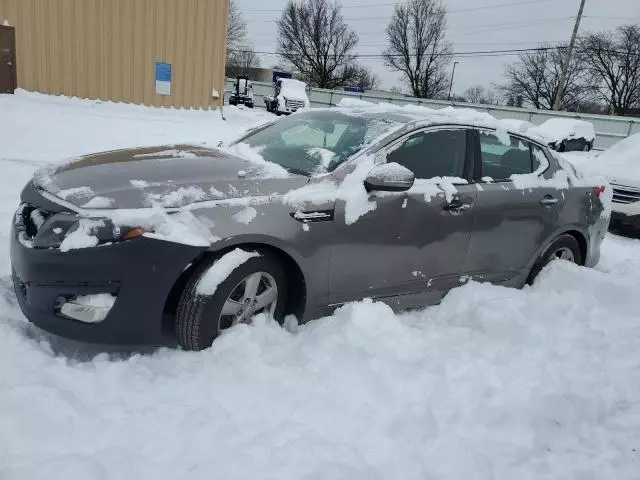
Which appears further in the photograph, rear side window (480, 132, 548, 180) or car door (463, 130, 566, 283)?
rear side window (480, 132, 548, 180)

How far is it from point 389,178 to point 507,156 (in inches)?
62.3

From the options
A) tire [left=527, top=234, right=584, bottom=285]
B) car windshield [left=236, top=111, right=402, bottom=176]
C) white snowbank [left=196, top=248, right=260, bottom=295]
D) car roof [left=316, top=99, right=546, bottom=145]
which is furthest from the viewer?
tire [left=527, top=234, right=584, bottom=285]

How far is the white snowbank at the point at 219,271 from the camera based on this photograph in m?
2.83

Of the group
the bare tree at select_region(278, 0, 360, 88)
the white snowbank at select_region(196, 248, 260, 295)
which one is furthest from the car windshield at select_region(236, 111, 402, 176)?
the bare tree at select_region(278, 0, 360, 88)

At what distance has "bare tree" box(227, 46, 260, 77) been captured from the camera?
6644cm

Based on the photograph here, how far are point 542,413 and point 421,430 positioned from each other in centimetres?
70

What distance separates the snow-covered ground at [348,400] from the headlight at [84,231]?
599 mm

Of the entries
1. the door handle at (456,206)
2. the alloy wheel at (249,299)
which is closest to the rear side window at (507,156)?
the door handle at (456,206)

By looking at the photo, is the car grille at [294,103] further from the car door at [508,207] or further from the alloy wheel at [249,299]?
the alloy wheel at [249,299]

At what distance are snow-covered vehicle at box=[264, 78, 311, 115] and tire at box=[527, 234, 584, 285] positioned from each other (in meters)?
22.6

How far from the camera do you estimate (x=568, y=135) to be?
2264 cm

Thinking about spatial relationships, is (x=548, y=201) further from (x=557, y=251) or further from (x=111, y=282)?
(x=111, y=282)

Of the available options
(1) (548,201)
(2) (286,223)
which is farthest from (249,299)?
(1) (548,201)

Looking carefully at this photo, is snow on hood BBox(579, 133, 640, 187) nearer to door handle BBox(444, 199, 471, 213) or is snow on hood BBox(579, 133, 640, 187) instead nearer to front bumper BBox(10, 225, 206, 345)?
door handle BBox(444, 199, 471, 213)
